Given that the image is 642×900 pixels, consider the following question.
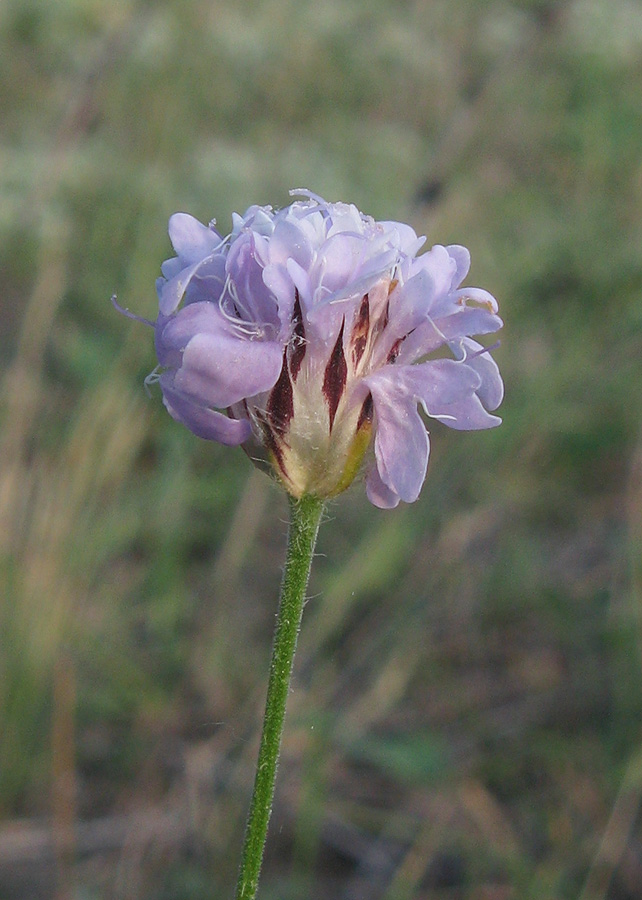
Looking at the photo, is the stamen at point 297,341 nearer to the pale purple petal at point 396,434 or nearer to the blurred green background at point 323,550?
the pale purple petal at point 396,434

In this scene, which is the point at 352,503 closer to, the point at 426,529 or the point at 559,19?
the point at 426,529

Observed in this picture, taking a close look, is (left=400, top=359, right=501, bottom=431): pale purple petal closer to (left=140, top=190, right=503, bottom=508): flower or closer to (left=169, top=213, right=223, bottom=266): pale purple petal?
(left=140, top=190, right=503, bottom=508): flower

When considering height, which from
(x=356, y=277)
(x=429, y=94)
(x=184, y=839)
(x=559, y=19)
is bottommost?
(x=184, y=839)

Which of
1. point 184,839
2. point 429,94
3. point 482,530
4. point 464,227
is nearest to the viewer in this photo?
point 184,839

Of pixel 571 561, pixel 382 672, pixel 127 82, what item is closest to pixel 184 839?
pixel 382 672

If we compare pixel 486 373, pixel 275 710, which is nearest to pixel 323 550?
pixel 486 373

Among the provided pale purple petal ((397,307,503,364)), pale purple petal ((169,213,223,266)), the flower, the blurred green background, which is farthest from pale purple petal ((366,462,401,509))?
the blurred green background
